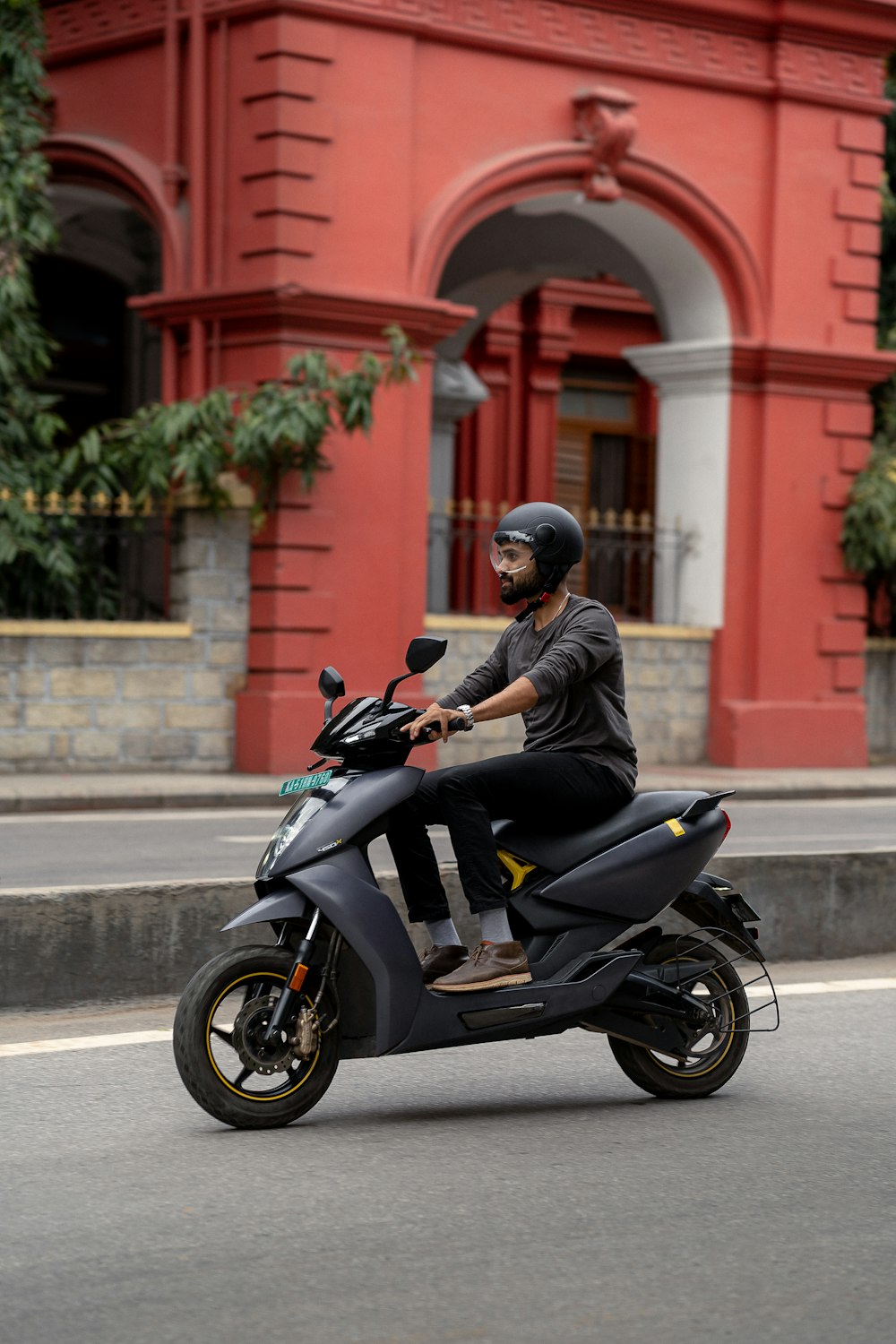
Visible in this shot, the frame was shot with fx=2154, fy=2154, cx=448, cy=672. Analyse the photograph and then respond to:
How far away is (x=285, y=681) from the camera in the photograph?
16.5 meters

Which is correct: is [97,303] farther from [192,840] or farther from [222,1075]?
[222,1075]

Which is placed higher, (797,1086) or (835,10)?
(835,10)

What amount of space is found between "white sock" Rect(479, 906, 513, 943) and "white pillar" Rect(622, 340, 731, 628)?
1375cm

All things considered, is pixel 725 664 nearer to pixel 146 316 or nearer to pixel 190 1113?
pixel 146 316

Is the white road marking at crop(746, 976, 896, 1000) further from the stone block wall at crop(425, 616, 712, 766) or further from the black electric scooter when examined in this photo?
the stone block wall at crop(425, 616, 712, 766)

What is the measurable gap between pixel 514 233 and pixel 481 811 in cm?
1590

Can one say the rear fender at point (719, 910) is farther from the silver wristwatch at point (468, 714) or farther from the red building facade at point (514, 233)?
the red building facade at point (514, 233)

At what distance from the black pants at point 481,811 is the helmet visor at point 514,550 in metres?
0.52

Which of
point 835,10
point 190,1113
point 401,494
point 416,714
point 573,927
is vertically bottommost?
point 190,1113

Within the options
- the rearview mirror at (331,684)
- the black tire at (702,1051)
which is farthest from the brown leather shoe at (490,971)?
the rearview mirror at (331,684)

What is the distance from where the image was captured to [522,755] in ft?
19.1

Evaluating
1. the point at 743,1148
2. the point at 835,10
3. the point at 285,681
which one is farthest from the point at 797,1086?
the point at 835,10

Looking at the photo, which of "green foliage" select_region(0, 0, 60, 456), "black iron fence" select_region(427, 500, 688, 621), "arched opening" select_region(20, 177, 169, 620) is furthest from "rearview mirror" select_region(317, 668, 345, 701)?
"arched opening" select_region(20, 177, 169, 620)

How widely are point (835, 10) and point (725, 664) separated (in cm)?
597
